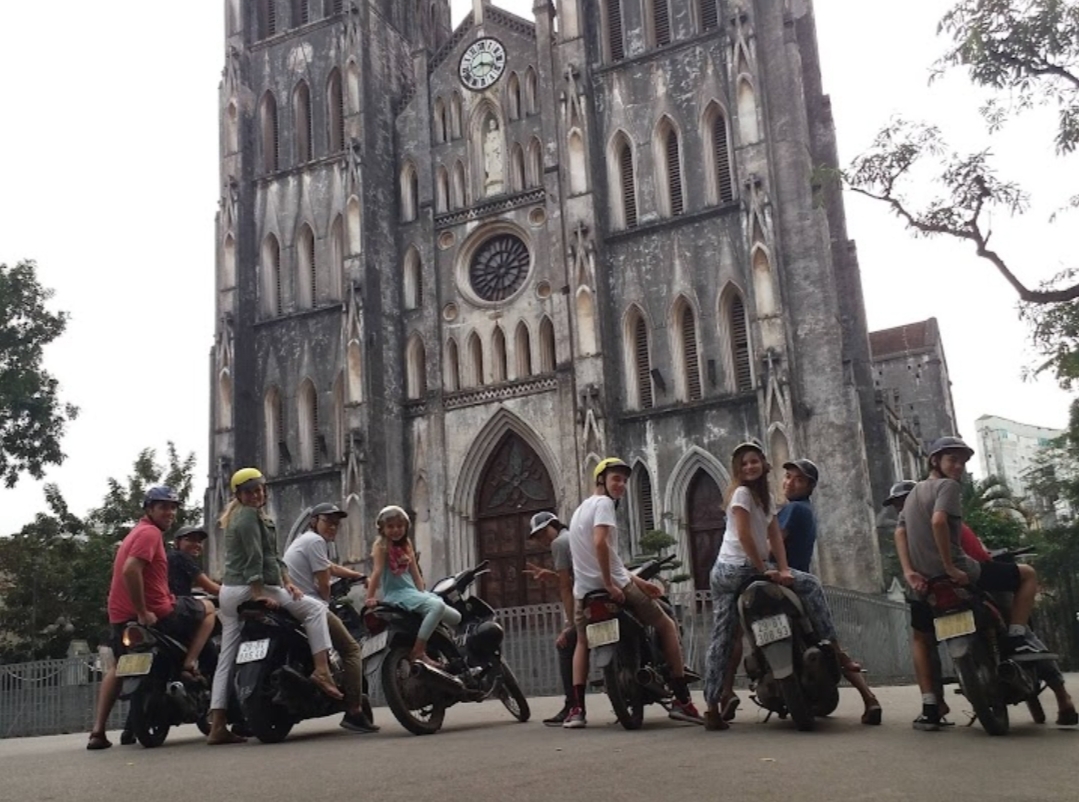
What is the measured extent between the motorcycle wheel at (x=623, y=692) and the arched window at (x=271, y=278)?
2267 cm

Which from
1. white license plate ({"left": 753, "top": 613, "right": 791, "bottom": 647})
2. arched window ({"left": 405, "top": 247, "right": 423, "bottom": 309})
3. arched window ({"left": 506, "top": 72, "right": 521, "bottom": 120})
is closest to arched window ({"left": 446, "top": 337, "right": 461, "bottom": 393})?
arched window ({"left": 405, "top": 247, "right": 423, "bottom": 309})

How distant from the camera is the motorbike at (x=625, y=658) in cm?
717

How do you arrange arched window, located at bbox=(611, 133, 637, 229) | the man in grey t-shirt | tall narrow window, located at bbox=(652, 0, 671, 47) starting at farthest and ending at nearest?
1. tall narrow window, located at bbox=(652, 0, 671, 47)
2. arched window, located at bbox=(611, 133, 637, 229)
3. the man in grey t-shirt

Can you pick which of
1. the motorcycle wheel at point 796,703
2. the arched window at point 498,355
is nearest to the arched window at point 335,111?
the arched window at point 498,355

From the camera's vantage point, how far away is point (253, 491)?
7570 mm

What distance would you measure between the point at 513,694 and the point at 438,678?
1.05m

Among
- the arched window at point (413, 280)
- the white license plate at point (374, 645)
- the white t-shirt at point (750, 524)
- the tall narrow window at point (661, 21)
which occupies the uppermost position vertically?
the tall narrow window at point (661, 21)

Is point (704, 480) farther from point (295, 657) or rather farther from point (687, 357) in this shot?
point (295, 657)

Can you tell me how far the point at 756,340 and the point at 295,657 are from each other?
656 inches

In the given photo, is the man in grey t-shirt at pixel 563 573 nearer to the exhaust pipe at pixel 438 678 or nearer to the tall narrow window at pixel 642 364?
the exhaust pipe at pixel 438 678

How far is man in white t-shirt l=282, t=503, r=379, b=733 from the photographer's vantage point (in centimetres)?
789

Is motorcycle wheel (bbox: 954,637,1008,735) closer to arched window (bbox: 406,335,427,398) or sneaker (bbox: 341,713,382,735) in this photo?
sneaker (bbox: 341,713,382,735)

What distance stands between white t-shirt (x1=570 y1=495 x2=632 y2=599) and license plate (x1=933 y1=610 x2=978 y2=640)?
1915mm

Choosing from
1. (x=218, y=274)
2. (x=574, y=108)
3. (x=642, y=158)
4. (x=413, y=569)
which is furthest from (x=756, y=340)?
(x=413, y=569)
